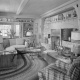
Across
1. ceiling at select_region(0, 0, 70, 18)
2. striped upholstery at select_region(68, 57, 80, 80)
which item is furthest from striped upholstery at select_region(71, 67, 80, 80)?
ceiling at select_region(0, 0, 70, 18)

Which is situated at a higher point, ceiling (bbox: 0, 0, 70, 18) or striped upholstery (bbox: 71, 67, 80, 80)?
ceiling (bbox: 0, 0, 70, 18)

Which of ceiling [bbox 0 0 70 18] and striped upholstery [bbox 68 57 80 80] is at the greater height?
ceiling [bbox 0 0 70 18]

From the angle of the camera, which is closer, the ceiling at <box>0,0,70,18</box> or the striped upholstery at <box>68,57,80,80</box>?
the striped upholstery at <box>68,57,80,80</box>

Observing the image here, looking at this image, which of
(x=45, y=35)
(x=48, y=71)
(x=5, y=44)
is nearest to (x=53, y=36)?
(x=45, y=35)

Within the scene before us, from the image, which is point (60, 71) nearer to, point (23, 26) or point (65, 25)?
point (65, 25)

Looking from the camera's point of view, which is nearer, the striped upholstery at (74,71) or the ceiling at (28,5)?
the striped upholstery at (74,71)

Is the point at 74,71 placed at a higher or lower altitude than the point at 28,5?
lower

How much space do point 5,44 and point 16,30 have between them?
7.30 feet

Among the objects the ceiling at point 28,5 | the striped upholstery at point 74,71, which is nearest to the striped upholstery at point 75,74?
the striped upholstery at point 74,71

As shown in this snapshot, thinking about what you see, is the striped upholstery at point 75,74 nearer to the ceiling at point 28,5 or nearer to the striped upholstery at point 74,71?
the striped upholstery at point 74,71

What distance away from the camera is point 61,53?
5430 mm

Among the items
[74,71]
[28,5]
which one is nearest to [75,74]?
[74,71]

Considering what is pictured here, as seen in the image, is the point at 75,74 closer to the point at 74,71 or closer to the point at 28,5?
the point at 74,71

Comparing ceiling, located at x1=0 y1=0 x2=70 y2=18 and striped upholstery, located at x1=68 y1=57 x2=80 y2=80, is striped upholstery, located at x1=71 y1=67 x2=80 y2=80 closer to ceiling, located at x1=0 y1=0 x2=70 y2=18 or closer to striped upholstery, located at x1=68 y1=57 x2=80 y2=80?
striped upholstery, located at x1=68 y1=57 x2=80 y2=80
